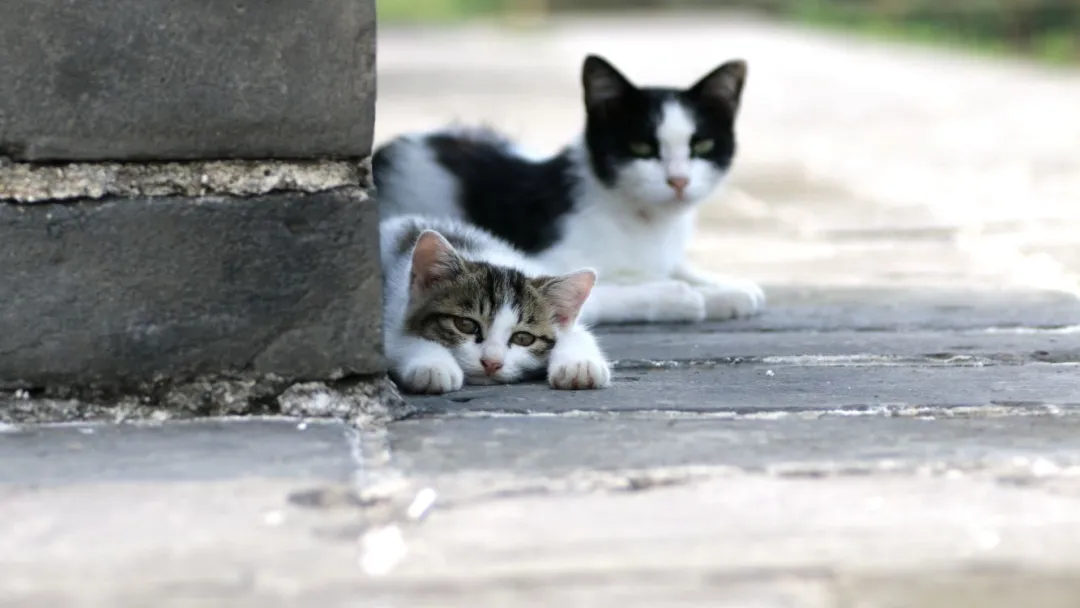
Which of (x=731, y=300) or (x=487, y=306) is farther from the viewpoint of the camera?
(x=731, y=300)

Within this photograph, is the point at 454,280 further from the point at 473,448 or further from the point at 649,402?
the point at 473,448

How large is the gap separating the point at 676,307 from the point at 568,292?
0.46m

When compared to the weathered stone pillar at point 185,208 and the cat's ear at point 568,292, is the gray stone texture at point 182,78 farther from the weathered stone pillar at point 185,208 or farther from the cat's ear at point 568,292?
the cat's ear at point 568,292

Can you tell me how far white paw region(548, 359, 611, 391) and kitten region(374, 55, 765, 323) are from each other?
0.92 metres

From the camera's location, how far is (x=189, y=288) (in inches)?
→ 72.1

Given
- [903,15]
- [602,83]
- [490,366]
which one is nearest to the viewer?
[490,366]

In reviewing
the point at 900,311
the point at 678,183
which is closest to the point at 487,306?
the point at 678,183

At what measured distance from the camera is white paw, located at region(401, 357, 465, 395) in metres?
2.10

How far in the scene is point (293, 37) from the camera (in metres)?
1.79

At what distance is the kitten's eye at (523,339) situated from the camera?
2.41m

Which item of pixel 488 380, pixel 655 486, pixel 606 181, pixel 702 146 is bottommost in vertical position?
pixel 488 380

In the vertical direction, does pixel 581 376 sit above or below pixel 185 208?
below

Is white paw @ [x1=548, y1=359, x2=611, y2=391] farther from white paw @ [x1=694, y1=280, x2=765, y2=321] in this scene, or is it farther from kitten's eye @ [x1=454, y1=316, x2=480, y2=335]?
white paw @ [x1=694, y1=280, x2=765, y2=321]

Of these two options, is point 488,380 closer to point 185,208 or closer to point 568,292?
point 568,292
